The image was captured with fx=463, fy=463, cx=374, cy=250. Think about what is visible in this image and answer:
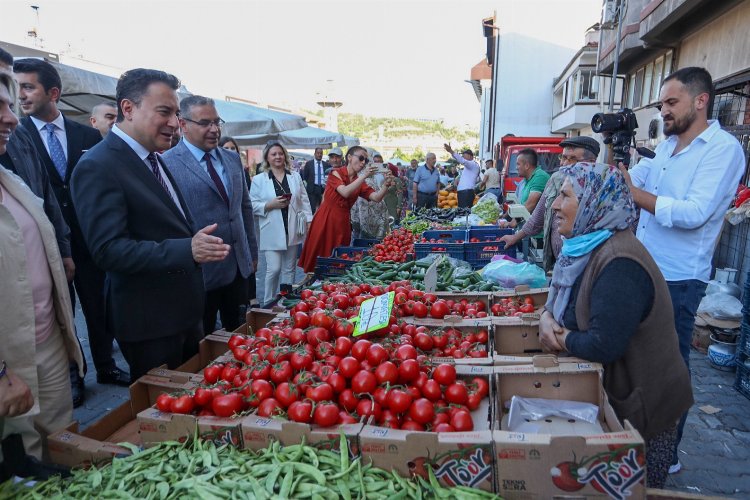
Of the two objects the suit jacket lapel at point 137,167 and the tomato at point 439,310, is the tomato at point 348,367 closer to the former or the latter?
the tomato at point 439,310

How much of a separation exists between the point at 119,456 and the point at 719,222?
3.60 meters

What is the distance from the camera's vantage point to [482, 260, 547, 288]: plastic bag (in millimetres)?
4379

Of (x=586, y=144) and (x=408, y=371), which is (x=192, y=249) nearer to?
(x=408, y=371)

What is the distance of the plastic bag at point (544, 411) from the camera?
207 centimetres

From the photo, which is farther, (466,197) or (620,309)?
(466,197)

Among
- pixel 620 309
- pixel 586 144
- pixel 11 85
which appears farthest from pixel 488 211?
pixel 11 85

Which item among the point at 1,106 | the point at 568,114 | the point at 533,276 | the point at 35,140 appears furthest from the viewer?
the point at 568,114

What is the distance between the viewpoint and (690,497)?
163cm

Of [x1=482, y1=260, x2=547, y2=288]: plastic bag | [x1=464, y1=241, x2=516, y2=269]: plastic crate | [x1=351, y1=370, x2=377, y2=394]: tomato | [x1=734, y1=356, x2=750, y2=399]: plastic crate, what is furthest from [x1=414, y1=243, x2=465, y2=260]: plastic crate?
[x1=351, y1=370, x2=377, y2=394]: tomato

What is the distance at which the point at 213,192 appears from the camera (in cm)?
369

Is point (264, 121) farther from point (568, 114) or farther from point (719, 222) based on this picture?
point (568, 114)

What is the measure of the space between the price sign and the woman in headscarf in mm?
950

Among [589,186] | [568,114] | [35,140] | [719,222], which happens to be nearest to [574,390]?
[589,186]

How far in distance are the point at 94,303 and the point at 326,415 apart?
10.8 ft
